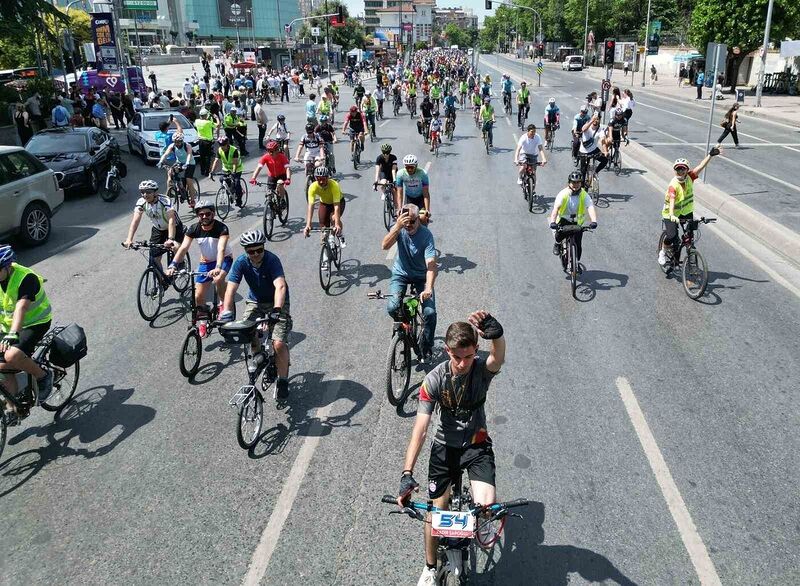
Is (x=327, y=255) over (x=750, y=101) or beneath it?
beneath

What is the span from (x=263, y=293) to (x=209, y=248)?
1865 millimetres

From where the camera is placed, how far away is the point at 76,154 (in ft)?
57.9

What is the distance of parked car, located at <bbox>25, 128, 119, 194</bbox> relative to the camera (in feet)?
56.1

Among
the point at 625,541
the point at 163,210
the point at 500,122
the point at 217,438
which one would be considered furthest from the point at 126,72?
the point at 625,541

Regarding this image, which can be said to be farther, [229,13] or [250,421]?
[229,13]

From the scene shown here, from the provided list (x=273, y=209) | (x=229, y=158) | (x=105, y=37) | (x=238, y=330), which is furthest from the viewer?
(x=105, y=37)

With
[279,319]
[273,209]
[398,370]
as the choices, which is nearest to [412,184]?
[273,209]

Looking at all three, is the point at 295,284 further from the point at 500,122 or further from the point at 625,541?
the point at 500,122

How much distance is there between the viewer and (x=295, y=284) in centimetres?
1027

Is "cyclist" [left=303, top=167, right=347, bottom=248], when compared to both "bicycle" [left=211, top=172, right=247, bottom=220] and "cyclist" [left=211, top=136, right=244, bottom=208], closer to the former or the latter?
"cyclist" [left=211, top=136, right=244, bottom=208]

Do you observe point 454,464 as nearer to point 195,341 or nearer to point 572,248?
point 195,341

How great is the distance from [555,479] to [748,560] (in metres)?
1.49

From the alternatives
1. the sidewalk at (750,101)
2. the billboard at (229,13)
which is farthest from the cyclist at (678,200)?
the billboard at (229,13)

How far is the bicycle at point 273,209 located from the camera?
42.0 ft
